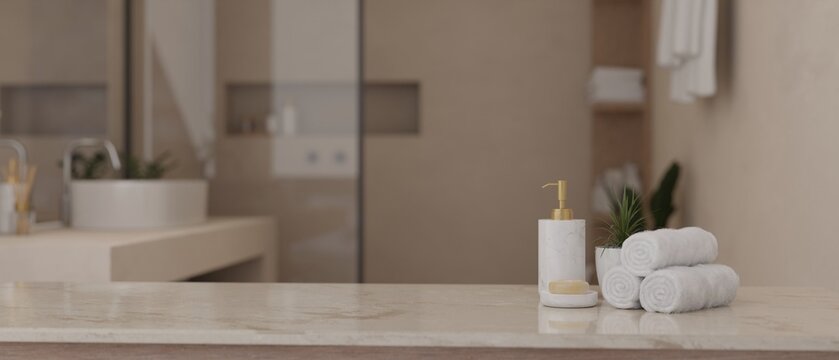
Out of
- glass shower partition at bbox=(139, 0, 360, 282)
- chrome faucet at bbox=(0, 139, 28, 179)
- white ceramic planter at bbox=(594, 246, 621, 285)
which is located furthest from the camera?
glass shower partition at bbox=(139, 0, 360, 282)

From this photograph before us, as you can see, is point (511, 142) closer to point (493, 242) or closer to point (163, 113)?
point (493, 242)

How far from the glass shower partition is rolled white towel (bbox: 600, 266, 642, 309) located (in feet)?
8.62

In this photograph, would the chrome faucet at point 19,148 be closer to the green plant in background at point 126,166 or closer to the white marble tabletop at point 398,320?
the green plant in background at point 126,166

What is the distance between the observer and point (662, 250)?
1471mm

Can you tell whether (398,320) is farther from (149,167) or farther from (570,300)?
(149,167)

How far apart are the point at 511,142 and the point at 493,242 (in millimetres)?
483

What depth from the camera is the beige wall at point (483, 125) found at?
15.2 ft

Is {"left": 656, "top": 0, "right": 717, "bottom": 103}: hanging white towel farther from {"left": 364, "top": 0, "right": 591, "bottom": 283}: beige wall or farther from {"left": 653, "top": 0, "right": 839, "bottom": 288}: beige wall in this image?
{"left": 364, "top": 0, "right": 591, "bottom": 283}: beige wall

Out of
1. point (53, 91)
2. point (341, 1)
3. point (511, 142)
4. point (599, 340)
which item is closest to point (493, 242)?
point (511, 142)

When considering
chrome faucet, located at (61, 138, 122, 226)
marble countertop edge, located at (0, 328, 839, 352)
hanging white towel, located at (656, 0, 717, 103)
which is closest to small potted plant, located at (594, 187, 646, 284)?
marble countertop edge, located at (0, 328, 839, 352)

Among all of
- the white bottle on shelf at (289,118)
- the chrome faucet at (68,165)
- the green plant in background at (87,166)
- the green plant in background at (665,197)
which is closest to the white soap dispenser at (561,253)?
the green plant in background at (665,197)

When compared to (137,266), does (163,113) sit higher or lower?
higher

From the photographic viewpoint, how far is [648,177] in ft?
14.5

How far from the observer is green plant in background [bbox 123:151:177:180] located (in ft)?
12.4
